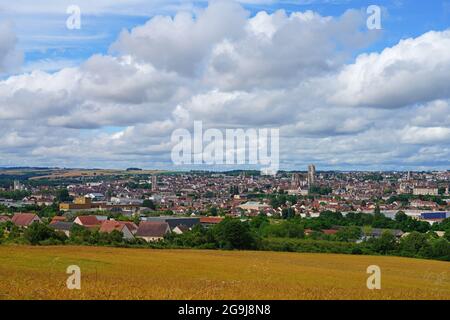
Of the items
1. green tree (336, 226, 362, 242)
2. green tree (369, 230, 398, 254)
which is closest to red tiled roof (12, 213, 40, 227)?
green tree (336, 226, 362, 242)

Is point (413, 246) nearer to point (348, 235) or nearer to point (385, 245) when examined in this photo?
point (385, 245)

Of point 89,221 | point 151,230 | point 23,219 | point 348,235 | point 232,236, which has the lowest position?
point 348,235

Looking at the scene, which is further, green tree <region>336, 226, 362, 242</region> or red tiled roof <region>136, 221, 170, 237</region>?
green tree <region>336, 226, 362, 242</region>

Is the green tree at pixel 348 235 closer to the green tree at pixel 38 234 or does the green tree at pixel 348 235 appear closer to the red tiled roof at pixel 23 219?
the green tree at pixel 38 234

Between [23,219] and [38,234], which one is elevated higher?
[38,234]

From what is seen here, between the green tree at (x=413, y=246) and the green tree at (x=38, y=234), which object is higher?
the green tree at (x=38, y=234)

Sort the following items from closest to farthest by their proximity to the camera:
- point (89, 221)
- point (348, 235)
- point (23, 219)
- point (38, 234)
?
point (38, 234) < point (348, 235) < point (23, 219) < point (89, 221)

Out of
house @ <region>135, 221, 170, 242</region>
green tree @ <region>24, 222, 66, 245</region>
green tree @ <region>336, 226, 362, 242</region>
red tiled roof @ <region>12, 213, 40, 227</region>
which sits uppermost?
green tree @ <region>24, 222, 66, 245</region>

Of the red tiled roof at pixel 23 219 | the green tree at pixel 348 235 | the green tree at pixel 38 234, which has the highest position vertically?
the green tree at pixel 38 234

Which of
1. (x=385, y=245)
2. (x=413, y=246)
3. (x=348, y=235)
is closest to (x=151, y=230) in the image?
(x=348, y=235)

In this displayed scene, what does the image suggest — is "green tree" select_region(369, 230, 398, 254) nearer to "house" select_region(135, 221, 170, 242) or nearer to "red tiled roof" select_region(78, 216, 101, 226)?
"house" select_region(135, 221, 170, 242)

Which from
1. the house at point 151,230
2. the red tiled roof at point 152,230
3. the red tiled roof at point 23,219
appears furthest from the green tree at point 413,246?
the red tiled roof at point 23,219
